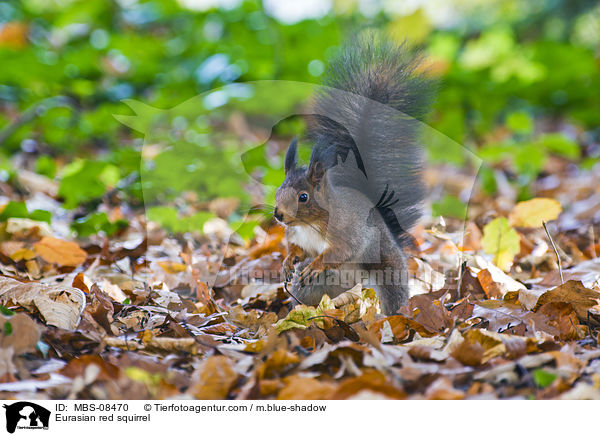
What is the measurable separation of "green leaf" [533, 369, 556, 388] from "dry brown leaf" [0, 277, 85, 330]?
1.41m

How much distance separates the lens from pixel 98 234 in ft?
10.9

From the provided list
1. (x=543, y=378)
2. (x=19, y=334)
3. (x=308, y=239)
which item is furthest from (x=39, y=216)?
(x=543, y=378)

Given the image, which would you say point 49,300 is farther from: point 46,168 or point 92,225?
point 46,168

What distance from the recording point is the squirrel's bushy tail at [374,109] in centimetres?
213

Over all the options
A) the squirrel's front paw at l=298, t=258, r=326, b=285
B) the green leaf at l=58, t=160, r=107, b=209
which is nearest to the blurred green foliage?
the green leaf at l=58, t=160, r=107, b=209

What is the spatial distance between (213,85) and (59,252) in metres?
2.71

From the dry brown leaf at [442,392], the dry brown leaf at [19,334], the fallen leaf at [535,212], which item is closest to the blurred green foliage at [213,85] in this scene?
the fallen leaf at [535,212]

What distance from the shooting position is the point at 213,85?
5.12 m

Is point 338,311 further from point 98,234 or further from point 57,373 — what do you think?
point 98,234

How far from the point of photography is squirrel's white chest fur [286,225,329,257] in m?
2.17

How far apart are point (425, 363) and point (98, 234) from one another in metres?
2.25

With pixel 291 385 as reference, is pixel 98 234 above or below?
above

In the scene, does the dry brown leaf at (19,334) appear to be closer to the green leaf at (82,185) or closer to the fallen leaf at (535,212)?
the green leaf at (82,185)
